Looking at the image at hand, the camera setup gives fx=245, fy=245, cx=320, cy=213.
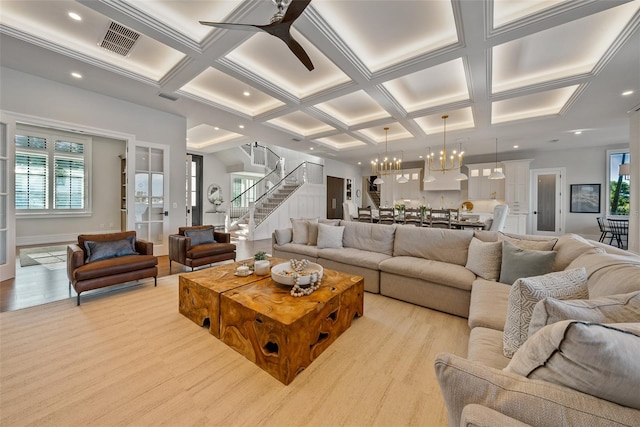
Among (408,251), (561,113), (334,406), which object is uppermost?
(561,113)

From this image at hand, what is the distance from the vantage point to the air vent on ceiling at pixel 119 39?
2850 mm

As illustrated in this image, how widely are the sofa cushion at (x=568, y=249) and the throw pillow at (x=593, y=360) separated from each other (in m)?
1.70

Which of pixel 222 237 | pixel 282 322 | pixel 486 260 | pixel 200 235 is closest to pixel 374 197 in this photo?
pixel 222 237

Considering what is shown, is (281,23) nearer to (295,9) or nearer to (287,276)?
(295,9)

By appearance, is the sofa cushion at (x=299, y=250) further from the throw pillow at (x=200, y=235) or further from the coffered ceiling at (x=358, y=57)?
the coffered ceiling at (x=358, y=57)

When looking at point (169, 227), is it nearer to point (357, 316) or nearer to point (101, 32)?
point (101, 32)

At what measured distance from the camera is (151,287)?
3398 millimetres

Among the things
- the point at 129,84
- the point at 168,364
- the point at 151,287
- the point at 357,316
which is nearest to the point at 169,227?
the point at 151,287

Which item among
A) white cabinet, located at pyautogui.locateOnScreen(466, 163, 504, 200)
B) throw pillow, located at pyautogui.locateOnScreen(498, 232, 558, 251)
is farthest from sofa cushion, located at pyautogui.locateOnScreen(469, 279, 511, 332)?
white cabinet, located at pyautogui.locateOnScreen(466, 163, 504, 200)

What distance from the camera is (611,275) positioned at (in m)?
Result: 1.37

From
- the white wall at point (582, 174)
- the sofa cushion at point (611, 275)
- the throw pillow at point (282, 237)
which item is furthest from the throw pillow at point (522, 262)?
the white wall at point (582, 174)

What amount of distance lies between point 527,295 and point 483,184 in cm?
868

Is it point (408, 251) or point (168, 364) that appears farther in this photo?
point (408, 251)

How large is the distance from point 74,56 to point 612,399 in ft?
17.4
